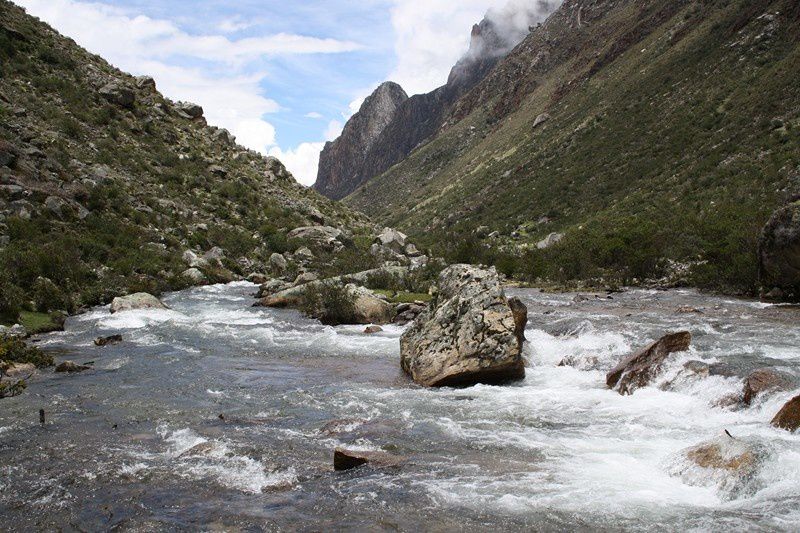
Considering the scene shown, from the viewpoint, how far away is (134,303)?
2131 centimetres

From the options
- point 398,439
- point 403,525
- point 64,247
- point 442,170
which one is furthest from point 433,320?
point 442,170

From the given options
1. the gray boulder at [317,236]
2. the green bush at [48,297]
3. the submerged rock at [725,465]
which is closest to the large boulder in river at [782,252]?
the submerged rock at [725,465]

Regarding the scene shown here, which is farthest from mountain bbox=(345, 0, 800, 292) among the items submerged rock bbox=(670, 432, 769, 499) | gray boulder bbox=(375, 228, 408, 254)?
submerged rock bbox=(670, 432, 769, 499)

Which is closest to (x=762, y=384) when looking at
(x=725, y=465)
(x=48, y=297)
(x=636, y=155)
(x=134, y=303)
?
(x=725, y=465)

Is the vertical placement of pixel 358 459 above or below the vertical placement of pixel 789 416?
below

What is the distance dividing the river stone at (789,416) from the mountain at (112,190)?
19.5 m

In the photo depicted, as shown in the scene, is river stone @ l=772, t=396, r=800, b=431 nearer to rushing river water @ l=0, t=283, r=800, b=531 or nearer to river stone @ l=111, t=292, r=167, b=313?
rushing river water @ l=0, t=283, r=800, b=531

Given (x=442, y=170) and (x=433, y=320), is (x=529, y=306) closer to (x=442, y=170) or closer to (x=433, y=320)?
(x=433, y=320)

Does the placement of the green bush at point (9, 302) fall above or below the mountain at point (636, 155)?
below

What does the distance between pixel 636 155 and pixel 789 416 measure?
183ft

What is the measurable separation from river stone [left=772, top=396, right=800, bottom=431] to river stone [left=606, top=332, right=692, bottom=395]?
2.91 m

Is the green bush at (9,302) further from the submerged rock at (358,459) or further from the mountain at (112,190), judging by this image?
the submerged rock at (358,459)

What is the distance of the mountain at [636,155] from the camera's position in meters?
31.8

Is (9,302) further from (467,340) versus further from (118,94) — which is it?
(118,94)
